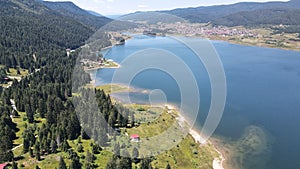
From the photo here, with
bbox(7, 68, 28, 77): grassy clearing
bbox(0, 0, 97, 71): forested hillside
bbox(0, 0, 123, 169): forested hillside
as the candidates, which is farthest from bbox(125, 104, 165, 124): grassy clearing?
bbox(0, 0, 97, 71): forested hillside

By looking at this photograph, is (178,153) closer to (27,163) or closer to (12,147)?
(27,163)

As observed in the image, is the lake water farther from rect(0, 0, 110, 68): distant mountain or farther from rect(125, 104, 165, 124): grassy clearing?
rect(0, 0, 110, 68): distant mountain

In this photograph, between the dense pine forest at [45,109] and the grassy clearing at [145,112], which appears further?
the grassy clearing at [145,112]

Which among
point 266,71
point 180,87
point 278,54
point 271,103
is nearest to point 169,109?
point 180,87

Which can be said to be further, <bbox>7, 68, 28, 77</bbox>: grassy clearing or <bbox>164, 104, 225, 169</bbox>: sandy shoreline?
<bbox>7, 68, 28, 77</bbox>: grassy clearing

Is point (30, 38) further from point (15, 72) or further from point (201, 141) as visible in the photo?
point (201, 141)

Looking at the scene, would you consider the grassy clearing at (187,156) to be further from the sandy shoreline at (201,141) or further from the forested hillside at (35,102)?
the forested hillside at (35,102)

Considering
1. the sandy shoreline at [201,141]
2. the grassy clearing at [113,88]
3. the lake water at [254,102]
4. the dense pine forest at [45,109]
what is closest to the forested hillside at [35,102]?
the dense pine forest at [45,109]

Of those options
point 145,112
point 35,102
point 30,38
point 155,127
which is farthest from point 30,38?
point 155,127

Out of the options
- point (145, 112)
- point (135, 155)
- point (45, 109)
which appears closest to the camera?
point (135, 155)
